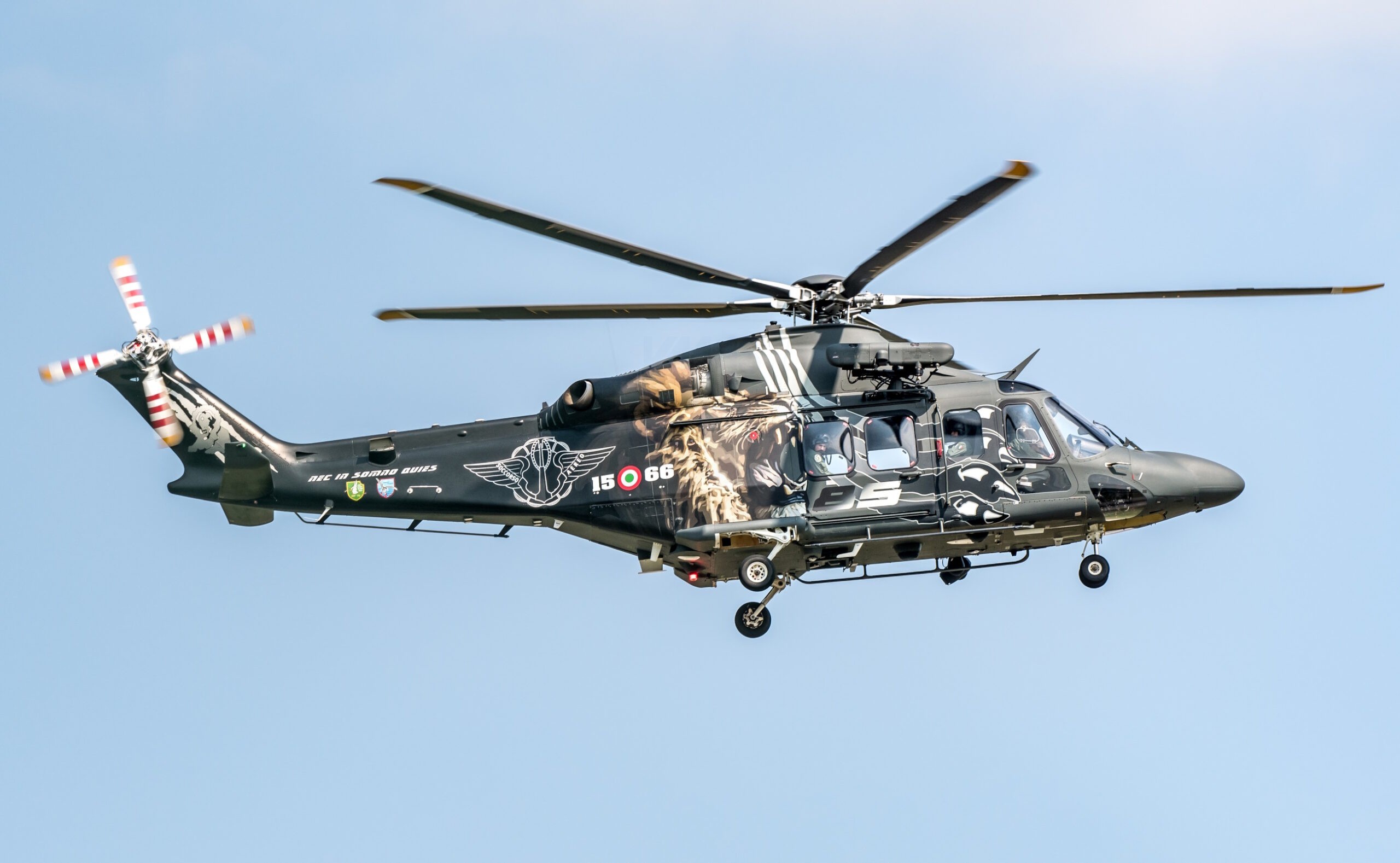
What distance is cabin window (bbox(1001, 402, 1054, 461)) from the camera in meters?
17.2

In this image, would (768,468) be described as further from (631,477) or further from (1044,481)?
(1044,481)

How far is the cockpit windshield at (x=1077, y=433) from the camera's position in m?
17.4

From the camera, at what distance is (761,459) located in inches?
671

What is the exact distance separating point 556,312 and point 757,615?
435cm

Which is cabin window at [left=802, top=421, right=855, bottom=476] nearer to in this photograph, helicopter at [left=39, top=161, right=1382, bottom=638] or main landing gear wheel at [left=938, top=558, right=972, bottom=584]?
helicopter at [left=39, top=161, right=1382, bottom=638]

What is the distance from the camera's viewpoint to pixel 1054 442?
17.3 meters

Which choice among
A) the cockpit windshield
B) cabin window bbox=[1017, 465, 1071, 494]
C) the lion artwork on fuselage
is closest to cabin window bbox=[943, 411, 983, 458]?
cabin window bbox=[1017, 465, 1071, 494]

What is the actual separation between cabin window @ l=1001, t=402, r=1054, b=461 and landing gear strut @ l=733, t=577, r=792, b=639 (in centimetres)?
312

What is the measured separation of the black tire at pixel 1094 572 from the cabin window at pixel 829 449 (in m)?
3.02

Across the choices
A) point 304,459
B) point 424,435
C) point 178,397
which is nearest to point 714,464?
point 424,435

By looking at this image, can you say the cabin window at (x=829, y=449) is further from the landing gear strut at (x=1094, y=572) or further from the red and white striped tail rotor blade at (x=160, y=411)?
the red and white striped tail rotor blade at (x=160, y=411)

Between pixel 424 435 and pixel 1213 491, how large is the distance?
9550mm

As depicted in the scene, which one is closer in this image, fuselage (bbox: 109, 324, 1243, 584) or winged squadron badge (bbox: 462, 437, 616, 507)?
fuselage (bbox: 109, 324, 1243, 584)

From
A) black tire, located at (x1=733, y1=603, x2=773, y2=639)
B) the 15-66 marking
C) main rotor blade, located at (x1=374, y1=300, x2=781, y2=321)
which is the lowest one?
black tire, located at (x1=733, y1=603, x2=773, y2=639)
